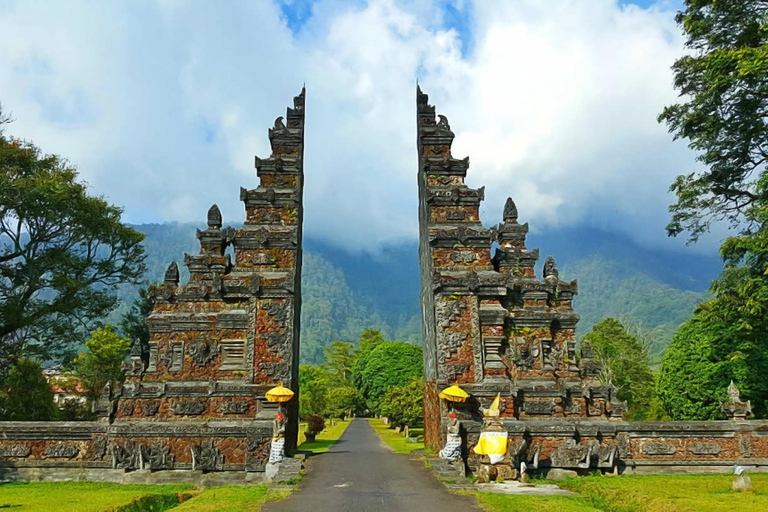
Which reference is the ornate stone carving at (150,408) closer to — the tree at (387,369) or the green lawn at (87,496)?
the green lawn at (87,496)

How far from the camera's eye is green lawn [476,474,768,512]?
10.4 metres

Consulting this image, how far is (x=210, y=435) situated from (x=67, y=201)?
16.3 m

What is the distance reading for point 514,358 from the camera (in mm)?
18781

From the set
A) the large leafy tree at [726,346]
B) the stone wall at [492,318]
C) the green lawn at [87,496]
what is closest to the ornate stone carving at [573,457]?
the stone wall at [492,318]

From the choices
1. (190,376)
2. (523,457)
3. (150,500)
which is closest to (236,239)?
(190,376)

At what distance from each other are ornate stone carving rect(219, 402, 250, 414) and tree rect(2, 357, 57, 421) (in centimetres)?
1277

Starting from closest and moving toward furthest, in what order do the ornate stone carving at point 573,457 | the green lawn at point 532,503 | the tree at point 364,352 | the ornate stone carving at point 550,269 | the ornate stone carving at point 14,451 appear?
the green lawn at point 532,503
the ornate stone carving at point 573,457
the ornate stone carving at point 14,451
the ornate stone carving at point 550,269
the tree at point 364,352

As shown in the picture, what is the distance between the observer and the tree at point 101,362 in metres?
36.9

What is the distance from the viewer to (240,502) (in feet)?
37.9

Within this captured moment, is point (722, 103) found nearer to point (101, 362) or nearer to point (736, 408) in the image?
point (736, 408)

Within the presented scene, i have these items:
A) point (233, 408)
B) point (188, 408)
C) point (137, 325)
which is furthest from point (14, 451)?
point (137, 325)

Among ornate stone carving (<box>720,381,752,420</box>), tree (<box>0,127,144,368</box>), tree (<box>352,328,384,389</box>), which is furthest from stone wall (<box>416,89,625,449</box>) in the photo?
tree (<box>352,328,384,389</box>)

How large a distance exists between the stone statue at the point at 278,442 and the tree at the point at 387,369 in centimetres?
4382

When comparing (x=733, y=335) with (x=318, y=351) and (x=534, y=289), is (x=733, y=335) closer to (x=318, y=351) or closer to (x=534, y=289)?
(x=534, y=289)
